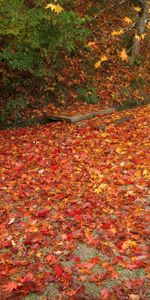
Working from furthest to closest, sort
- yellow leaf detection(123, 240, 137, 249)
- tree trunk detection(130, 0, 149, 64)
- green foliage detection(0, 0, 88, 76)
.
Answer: tree trunk detection(130, 0, 149, 64) < green foliage detection(0, 0, 88, 76) < yellow leaf detection(123, 240, 137, 249)

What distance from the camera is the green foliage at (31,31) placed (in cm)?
889

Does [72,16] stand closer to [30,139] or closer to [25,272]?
[30,139]

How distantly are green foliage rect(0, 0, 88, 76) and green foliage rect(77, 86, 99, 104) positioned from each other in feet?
7.45

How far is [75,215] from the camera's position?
6.06 m

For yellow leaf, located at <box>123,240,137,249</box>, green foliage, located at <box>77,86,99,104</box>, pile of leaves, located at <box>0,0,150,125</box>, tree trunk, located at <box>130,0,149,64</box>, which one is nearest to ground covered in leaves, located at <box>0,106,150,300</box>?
yellow leaf, located at <box>123,240,137,249</box>

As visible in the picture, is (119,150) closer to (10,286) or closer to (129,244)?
(129,244)

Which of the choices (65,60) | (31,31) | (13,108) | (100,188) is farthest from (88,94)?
(100,188)

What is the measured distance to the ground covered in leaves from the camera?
15.0ft

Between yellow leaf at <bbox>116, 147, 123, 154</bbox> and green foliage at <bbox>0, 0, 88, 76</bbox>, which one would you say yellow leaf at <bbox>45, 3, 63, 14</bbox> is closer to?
green foliage at <bbox>0, 0, 88, 76</bbox>

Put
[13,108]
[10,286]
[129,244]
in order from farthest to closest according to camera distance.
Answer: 1. [13,108]
2. [129,244]
3. [10,286]

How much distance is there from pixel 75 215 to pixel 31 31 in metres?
5.19

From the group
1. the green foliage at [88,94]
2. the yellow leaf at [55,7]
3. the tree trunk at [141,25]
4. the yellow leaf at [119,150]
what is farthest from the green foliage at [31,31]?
the tree trunk at [141,25]

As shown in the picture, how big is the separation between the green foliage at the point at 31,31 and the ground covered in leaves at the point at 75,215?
215 cm

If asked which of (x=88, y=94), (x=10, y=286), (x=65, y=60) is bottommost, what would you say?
(x=10, y=286)
